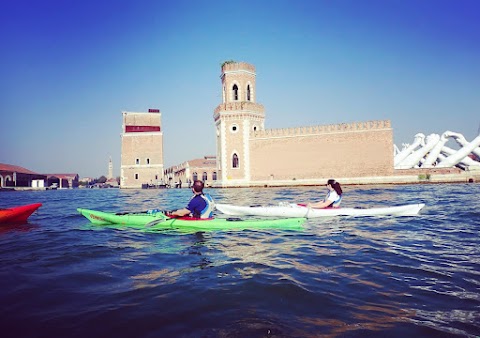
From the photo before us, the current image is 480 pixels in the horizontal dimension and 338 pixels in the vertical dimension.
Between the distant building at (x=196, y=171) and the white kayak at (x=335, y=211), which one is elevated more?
the distant building at (x=196, y=171)

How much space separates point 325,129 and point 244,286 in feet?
109

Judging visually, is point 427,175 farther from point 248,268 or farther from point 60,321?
point 60,321

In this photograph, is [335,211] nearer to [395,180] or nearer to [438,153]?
[395,180]

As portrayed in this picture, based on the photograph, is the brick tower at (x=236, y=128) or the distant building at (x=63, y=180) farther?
the distant building at (x=63, y=180)

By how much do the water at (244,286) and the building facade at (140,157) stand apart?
5047cm

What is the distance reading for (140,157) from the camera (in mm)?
55875

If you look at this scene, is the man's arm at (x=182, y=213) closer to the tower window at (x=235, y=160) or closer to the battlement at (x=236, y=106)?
the tower window at (x=235, y=160)

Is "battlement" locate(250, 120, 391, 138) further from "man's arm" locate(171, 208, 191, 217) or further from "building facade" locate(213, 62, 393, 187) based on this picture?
"man's arm" locate(171, 208, 191, 217)

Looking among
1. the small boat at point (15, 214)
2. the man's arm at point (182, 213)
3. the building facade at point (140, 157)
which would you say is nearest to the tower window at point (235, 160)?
the building facade at point (140, 157)

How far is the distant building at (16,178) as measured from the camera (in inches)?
2409

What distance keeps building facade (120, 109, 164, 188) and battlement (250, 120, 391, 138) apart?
24854mm

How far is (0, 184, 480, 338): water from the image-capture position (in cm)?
271

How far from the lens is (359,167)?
3406 centimetres

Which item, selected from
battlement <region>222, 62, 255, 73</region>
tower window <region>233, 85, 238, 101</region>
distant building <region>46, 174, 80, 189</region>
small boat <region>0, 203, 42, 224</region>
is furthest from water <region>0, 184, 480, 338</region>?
distant building <region>46, 174, 80, 189</region>
